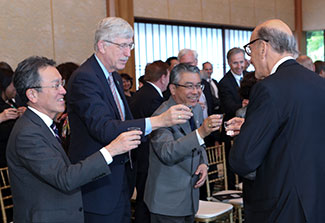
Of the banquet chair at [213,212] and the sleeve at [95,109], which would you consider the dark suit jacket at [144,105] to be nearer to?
the banquet chair at [213,212]

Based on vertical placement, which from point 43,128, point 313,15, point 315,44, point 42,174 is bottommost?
point 42,174

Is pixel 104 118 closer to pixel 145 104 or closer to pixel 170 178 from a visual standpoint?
pixel 170 178

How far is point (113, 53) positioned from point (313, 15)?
10.1 m

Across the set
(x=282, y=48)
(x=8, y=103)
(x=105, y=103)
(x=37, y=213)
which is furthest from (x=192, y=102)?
(x=8, y=103)

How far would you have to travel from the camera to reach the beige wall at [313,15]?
11188mm

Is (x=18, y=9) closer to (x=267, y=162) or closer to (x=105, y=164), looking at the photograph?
(x=105, y=164)

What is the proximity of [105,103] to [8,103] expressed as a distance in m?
2.04

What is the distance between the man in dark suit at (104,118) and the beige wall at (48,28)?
3542 mm

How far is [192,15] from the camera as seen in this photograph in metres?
8.45

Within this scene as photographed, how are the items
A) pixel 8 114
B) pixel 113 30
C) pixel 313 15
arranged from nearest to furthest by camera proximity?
pixel 113 30 < pixel 8 114 < pixel 313 15

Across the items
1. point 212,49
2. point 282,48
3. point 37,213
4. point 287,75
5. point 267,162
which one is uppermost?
point 212,49

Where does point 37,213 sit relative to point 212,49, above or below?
below

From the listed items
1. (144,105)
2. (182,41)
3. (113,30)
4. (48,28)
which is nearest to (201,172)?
(113,30)

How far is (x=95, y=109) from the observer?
234 centimetres
